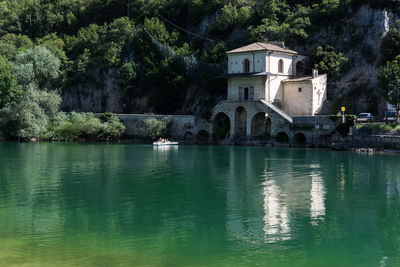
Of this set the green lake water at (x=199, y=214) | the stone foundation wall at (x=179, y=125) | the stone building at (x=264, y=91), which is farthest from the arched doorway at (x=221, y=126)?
the green lake water at (x=199, y=214)

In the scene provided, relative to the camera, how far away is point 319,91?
223 ft

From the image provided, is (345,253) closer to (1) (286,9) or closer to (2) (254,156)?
(2) (254,156)

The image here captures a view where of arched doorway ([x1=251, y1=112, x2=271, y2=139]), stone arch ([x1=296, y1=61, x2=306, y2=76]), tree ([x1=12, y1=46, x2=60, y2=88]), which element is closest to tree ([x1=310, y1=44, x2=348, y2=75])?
stone arch ([x1=296, y1=61, x2=306, y2=76])

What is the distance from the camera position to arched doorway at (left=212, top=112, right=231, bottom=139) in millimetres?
71250

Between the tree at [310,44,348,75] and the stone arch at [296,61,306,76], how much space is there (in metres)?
1.48

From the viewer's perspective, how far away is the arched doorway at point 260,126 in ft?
220

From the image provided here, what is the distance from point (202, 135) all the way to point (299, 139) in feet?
46.4

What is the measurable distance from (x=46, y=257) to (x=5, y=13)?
112m

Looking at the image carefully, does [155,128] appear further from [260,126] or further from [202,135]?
[260,126]

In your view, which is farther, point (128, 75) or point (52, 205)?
point (128, 75)

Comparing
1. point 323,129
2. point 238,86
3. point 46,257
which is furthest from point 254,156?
point 46,257

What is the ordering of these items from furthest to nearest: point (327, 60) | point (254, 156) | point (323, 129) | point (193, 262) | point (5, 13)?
point (5, 13), point (327, 60), point (323, 129), point (254, 156), point (193, 262)

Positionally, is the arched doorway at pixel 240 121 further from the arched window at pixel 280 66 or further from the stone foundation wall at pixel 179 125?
the arched window at pixel 280 66

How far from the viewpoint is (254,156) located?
52.8m
